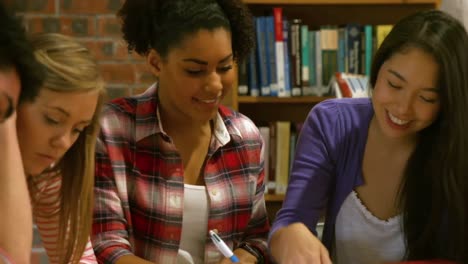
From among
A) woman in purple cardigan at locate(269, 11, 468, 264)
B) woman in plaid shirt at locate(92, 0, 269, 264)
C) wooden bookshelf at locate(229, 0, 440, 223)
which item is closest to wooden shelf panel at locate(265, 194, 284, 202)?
wooden bookshelf at locate(229, 0, 440, 223)

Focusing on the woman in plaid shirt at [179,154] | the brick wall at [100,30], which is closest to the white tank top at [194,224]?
the woman in plaid shirt at [179,154]

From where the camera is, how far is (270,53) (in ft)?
9.04

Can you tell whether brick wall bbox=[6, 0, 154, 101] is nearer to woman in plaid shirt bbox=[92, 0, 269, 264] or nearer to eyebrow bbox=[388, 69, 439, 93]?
woman in plaid shirt bbox=[92, 0, 269, 264]

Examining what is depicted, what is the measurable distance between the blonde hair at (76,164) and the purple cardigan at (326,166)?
41cm

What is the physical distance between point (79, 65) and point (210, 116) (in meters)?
→ 0.42

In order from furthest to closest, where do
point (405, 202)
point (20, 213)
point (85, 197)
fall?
point (405, 202) → point (85, 197) → point (20, 213)

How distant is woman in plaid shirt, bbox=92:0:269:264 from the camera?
1.50 meters

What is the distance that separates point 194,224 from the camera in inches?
61.6

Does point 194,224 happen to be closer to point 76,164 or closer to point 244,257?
point 244,257

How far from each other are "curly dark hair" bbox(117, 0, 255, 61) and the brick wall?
136 cm

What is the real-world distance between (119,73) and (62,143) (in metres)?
1.90

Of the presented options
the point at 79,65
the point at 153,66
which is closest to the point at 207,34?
the point at 153,66

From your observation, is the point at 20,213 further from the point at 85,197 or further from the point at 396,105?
the point at 396,105

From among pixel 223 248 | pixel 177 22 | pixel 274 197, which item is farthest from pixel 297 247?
pixel 274 197
